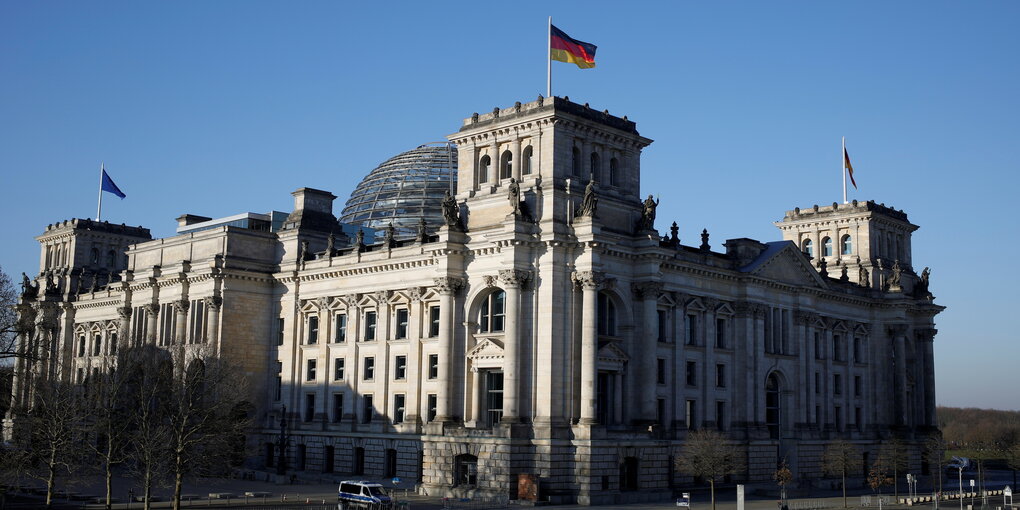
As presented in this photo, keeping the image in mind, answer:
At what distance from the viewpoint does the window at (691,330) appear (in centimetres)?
7988

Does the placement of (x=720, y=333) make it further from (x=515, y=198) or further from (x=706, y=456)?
(x=515, y=198)

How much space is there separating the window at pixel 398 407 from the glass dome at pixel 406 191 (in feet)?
83.6

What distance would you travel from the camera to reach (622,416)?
240 ft

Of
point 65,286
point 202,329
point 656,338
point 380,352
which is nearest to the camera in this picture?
point 656,338

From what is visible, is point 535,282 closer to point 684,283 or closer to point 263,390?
point 684,283

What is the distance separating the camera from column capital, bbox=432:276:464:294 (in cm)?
7275

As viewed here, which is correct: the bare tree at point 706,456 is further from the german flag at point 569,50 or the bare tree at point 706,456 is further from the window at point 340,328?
the window at point 340,328

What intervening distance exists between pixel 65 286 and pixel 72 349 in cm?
704

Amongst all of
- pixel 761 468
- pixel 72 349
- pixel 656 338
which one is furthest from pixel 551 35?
pixel 72 349

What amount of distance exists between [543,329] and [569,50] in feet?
59.6

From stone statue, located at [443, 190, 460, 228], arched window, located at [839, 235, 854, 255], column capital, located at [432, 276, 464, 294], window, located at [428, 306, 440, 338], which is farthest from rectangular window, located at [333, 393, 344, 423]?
arched window, located at [839, 235, 854, 255]

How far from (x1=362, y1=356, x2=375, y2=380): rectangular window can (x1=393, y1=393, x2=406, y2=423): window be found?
12.0 feet

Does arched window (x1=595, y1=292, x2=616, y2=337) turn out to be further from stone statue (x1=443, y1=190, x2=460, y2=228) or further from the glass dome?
the glass dome

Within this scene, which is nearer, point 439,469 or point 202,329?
point 439,469
